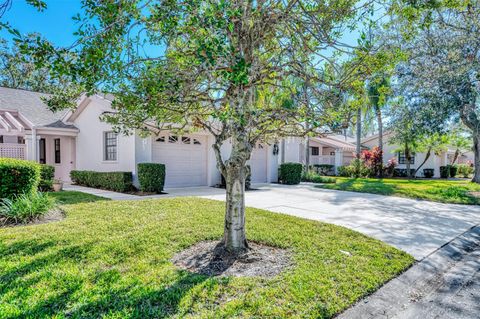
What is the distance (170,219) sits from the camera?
274 inches

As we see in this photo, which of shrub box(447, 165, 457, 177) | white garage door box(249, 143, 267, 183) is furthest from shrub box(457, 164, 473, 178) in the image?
white garage door box(249, 143, 267, 183)

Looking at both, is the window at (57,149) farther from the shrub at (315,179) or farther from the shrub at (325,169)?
the shrub at (325,169)

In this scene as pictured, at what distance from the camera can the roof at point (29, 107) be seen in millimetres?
14802

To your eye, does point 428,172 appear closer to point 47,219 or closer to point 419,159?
point 419,159

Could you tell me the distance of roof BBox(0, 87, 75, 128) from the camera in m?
14.8

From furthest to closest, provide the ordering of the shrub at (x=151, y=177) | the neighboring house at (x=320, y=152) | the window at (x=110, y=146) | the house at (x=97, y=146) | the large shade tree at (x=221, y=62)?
the neighboring house at (x=320, y=152) < the window at (x=110, y=146) < the house at (x=97, y=146) < the shrub at (x=151, y=177) < the large shade tree at (x=221, y=62)

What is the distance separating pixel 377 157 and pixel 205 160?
1635 cm

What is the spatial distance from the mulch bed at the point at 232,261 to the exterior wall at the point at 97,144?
8.68 metres

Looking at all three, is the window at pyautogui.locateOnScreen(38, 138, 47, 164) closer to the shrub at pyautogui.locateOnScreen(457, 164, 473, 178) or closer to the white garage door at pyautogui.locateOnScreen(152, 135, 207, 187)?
the white garage door at pyautogui.locateOnScreen(152, 135, 207, 187)

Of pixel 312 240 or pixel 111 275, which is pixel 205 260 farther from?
pixel 312 240

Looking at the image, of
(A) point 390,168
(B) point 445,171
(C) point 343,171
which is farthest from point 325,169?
(B) point 445,171

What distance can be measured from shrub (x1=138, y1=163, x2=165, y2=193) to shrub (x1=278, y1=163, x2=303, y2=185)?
7654 millimetres

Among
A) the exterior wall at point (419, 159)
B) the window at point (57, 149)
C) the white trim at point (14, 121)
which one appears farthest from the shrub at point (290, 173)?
the exterior wall at point (419, 159)

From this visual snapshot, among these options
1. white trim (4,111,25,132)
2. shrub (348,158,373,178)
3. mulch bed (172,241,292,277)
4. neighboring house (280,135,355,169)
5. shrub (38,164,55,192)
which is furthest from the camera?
shrub (348,158,373,178)
